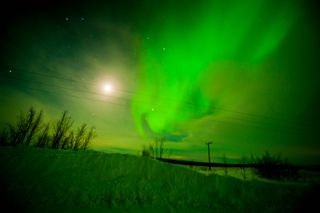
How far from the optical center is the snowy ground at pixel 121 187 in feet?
34.8

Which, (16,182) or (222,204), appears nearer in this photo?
(16,182)

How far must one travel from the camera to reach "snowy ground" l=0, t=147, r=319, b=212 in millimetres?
10594

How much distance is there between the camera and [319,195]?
1409 cm

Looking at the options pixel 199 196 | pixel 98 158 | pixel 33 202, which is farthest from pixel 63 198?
pixel 199 196

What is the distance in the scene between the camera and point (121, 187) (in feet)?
39.7

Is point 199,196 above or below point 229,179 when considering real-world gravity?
below

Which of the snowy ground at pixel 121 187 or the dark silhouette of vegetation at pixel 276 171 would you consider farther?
the dark silhouette of vegetation at pixel 276 171

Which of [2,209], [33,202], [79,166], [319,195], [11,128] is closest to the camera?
[2,209]

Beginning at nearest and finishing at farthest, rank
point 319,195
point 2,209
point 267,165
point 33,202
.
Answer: point 2,209, point 33,202, point 319,195, point 267,165

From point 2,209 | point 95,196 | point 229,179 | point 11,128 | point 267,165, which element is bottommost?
point 2,209

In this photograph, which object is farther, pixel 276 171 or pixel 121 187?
pixel 276 171

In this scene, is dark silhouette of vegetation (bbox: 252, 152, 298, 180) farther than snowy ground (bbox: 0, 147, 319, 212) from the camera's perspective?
Yes

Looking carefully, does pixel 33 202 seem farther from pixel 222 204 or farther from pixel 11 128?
pixel 11 128

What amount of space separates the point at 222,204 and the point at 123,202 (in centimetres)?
651
